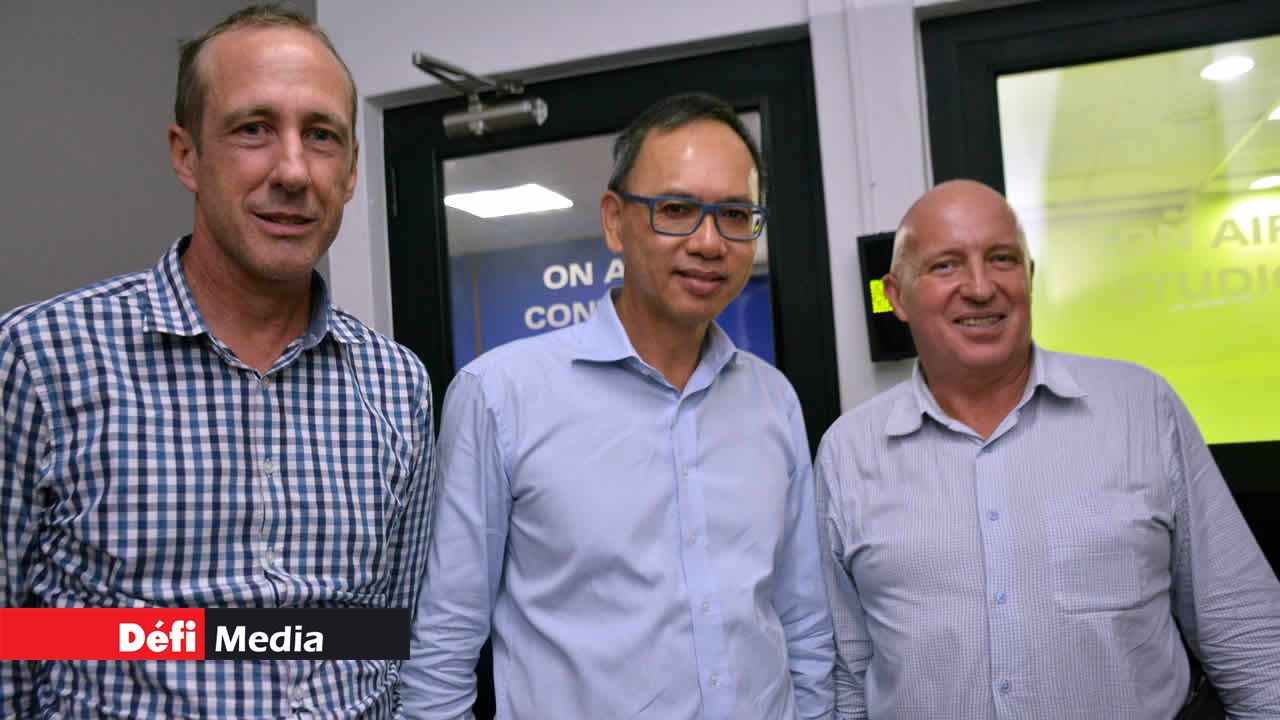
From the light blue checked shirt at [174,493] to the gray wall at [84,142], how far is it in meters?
0.73

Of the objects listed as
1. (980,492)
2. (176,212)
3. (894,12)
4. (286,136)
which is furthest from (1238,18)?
(176,212)

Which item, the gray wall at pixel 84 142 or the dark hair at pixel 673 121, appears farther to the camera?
the gray wall at pixel 84 142

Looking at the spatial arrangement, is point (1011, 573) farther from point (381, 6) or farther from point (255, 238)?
point (381, 6)

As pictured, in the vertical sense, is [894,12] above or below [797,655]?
above

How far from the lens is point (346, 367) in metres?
1.39

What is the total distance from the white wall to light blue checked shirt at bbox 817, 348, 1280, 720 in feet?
2.33

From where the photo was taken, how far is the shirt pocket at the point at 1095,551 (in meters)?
1.51

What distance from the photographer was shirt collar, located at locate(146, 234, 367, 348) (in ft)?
4.00

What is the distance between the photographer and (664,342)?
1.62 meters

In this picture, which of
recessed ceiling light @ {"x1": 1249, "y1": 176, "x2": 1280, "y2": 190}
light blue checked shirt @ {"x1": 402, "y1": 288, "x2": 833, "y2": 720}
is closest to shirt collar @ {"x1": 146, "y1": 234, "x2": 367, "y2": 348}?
light blue checked shirt @ {"x1": 402, "y1": 288, "x2": 833, "y2": 720}

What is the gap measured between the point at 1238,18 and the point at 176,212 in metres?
2.53

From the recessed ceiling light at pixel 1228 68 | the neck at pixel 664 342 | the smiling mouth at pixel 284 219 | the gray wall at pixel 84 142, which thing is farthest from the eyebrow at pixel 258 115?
the recessed ceiling light at pixel 1228 68

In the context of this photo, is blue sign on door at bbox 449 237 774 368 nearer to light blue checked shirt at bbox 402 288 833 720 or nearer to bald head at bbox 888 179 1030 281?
bald head at bbox 888 179 1030 281

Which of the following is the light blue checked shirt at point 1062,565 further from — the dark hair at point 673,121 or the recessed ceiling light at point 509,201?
the recessed ceiling light at point 509,201
